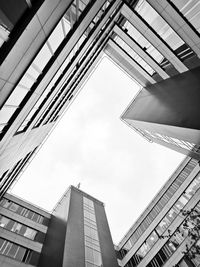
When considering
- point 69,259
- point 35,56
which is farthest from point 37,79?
point 69,259

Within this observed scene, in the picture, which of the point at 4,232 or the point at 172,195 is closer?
the point at 4,232

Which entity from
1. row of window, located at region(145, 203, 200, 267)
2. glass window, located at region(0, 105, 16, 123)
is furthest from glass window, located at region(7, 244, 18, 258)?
glass window, located at region(0, 105, 16, 123)

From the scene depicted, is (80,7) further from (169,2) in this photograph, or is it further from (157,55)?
(157,55)

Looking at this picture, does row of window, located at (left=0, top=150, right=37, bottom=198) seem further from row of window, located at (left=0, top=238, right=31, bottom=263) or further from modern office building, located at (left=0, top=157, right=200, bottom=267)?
row of window, located at (left=0, top=238, right=31, bottom=263)

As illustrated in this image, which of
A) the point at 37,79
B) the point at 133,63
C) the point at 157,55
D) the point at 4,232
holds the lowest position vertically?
the point at 4,232

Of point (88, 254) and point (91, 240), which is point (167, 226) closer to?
point (91, 240)

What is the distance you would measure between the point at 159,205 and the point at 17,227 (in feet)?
76.2

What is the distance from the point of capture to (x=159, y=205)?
29.9 m

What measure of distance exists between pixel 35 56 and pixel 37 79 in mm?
1966

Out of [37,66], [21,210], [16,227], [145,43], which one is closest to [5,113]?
[37,66]

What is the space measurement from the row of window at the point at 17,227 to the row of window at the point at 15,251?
2.32m

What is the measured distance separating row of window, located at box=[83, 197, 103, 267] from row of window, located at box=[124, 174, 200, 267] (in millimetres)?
8920

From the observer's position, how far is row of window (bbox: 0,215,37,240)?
2355 cm

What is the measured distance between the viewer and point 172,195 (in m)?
27.8
